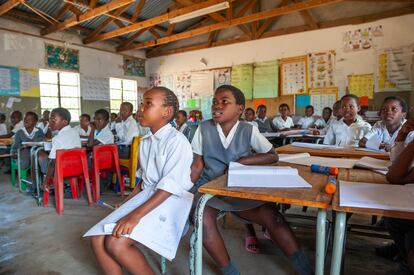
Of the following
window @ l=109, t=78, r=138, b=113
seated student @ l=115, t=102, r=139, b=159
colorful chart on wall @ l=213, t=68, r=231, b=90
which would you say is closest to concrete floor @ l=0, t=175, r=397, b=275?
seated student @ l=115, t=102, r=139, b=159

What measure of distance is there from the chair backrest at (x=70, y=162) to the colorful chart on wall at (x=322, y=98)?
5.36 m

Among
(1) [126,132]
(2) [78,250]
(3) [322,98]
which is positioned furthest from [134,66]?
(2) [78,250]

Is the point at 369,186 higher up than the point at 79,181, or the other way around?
the point at 369,186

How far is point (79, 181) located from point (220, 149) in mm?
2517

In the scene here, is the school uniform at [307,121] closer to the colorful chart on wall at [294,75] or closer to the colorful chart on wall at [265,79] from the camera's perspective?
the colorful chart on wall at [294,75]

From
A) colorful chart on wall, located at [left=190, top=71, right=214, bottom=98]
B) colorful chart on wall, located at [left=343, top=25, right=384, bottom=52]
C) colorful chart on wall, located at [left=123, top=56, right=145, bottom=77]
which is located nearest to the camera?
colorful chart on wall, located at [left=343, top=25, right=384, bottom=52]

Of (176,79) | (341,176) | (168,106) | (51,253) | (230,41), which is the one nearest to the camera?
(341,176)

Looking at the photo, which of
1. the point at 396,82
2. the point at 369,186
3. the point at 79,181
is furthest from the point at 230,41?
the point at 369,186

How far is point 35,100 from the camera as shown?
6539 mm

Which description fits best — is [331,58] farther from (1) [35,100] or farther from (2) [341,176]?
(1) [35,100]

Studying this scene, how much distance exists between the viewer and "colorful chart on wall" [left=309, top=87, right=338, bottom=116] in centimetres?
621

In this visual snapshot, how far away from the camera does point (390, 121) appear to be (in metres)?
2.12

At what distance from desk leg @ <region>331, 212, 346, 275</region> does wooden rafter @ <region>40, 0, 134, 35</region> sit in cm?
490

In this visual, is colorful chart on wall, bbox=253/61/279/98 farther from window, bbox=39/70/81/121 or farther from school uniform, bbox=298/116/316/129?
window, bbox=39/70/81/121
